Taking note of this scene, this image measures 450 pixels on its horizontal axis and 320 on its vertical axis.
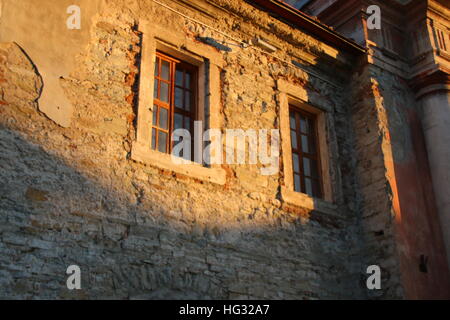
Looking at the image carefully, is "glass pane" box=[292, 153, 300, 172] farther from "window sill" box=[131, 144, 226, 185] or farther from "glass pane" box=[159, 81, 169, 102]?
"glass pane" box=[159, 81, 169, 102]

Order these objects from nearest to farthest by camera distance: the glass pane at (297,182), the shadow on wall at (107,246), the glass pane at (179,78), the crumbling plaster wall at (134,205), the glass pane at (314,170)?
the shadow on wall at (107,246) < the crumbling plaster wall at (134,205) < the glass pane at (179,78) < the glass pane at (297,182) < the glass pane at (314,170)

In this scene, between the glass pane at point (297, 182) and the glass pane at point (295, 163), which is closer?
the glass pane at point (297, 182)

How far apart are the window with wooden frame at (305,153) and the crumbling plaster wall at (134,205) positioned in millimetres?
282

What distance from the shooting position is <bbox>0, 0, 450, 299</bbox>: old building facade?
5.26m

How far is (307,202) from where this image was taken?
7.27 meters

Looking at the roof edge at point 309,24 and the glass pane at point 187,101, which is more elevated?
the roof edge at point 309,24

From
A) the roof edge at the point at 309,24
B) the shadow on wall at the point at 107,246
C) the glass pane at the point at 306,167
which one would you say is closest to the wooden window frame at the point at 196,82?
the shadow on wall at the point at 107,246

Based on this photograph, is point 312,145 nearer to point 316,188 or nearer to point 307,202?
point 316,188

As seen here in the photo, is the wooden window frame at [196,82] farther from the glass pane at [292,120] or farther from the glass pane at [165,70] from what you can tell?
the glass pane at [292,120]

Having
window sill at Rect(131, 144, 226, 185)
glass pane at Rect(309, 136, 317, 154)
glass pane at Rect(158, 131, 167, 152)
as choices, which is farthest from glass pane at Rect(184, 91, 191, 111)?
glass pane at Rect(309, 136, 317, 154)

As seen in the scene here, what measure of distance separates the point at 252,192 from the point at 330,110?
232 cm

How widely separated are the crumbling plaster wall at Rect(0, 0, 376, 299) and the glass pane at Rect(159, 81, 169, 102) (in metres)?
0.49

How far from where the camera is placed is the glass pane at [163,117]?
21.4ft
